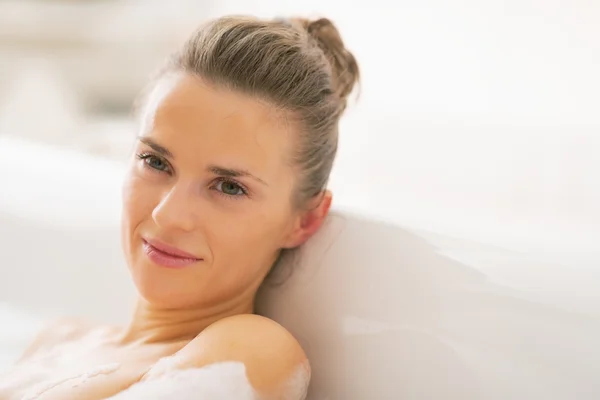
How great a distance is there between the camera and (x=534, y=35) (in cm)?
196


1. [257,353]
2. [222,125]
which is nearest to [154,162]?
[222,125]

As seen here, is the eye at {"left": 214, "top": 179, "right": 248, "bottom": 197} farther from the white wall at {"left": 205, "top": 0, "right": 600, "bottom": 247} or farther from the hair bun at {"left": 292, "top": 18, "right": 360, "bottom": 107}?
the white wall at {"left": 205, "top": 0, "right": 600, "bottom": 247}

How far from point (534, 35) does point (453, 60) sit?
25 cm

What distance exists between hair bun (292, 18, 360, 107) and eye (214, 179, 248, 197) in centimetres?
21

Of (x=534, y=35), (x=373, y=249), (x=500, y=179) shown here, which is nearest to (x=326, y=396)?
(x=373, y=249)

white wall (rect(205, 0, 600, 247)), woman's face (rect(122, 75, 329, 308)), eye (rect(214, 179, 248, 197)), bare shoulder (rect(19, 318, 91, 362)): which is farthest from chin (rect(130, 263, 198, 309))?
white wall (rect(205, 0, 600, 247))

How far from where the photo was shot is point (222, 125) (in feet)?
3.11

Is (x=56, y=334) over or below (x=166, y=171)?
below

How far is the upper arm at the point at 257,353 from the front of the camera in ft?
2.91

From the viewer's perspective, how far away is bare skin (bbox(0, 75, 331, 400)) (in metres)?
0.93

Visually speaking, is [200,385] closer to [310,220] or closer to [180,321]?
[180,321]

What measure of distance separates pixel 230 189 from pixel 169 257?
115 millimetres

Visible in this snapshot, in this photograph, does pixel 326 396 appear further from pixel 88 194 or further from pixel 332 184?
pixel 332 184

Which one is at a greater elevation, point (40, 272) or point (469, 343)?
point (469, 343)
